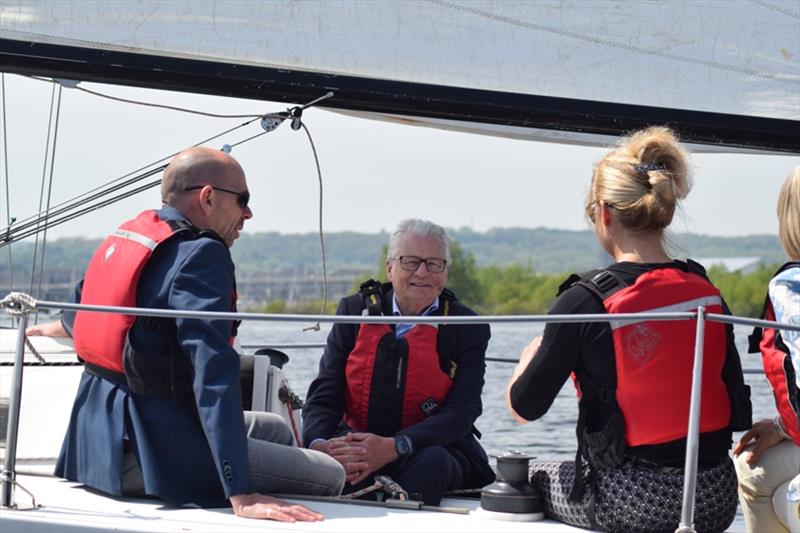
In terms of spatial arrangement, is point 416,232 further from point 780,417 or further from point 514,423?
point 514,423

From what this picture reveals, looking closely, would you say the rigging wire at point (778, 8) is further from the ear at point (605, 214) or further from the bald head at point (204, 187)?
the bald head at point (204, 187)

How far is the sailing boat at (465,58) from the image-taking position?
441 centimetres

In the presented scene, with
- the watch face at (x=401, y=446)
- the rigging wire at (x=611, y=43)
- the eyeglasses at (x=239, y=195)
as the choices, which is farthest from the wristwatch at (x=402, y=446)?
the rigging wire at (x=611, y=43)

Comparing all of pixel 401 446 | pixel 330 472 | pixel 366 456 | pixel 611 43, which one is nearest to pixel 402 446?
pixel 401 446

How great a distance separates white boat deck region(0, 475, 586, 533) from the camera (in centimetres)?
323

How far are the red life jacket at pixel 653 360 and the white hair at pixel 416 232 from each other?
3.83 ft

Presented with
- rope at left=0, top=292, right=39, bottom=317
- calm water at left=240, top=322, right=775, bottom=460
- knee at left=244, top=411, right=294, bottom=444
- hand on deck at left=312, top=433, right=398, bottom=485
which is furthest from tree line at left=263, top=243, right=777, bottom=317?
rope at left=0, top=292, right=39, bottom=317

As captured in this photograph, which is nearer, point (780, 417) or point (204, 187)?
point (780, 417)

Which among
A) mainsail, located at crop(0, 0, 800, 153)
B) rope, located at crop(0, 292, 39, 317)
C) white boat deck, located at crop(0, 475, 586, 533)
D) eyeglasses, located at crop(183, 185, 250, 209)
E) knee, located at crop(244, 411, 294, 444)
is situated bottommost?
white boat deck, located at crop(0, 475, 586, 533)

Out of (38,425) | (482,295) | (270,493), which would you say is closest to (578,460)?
(270,493)

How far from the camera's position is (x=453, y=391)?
13.9 feet

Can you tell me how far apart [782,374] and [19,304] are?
6.16ft

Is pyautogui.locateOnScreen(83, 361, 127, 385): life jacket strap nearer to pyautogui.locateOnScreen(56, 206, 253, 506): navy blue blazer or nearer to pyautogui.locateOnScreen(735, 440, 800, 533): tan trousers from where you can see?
pyautogui.locateOnScreen(56, 206, 253, 506): navy blue blazer

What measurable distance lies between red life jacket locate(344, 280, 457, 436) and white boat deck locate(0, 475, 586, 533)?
65cm
